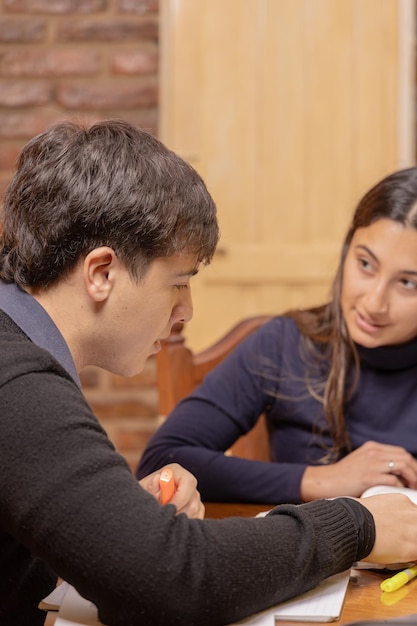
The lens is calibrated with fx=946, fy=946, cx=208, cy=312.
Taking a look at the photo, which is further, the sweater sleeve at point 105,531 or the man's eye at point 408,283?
the man's eye at point 408,283

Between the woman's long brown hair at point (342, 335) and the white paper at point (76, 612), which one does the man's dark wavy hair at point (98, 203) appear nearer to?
the white paper at point (76, 612)

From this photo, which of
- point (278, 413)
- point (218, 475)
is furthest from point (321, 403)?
point (218, 475)

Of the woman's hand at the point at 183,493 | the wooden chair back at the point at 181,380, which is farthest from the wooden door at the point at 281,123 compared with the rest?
the woman's hand at the point at 183,493

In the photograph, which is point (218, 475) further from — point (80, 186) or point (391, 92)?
point (391, 92)

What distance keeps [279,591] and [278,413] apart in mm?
835

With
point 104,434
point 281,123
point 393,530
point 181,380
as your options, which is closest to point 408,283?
point 181,380

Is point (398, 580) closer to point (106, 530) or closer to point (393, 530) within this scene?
point (393, 530)

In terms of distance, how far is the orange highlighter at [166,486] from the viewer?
3.40 feet

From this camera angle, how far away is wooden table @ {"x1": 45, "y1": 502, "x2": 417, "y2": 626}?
0.89m

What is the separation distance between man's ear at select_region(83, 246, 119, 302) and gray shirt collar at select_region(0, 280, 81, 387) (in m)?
0.05

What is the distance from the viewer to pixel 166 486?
1045 millimetres

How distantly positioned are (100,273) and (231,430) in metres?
0.71

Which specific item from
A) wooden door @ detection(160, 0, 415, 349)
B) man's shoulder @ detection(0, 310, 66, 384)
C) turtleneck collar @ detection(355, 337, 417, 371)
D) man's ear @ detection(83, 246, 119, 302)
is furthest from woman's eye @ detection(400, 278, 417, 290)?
wooden door @ detection(160, 0, 415, 349)

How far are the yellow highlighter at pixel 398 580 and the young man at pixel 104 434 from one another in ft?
0.05
